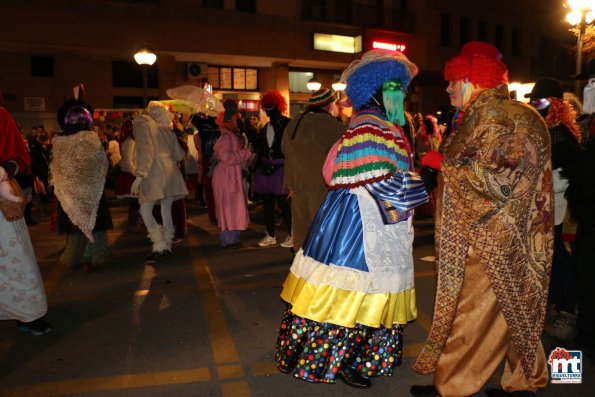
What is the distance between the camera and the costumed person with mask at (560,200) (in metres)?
4.02

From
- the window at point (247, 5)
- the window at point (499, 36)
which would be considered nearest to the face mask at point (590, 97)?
the window at point (247, 5)

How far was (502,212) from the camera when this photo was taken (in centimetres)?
278

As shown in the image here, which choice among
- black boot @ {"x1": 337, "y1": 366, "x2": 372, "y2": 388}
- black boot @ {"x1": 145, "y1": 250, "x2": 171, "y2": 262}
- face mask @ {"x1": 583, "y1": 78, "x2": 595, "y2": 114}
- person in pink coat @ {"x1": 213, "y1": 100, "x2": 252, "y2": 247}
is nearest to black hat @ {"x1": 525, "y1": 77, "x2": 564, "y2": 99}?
face mask @ {"x1": 583, "y1": 78, "x2": 595, "y2": 114}

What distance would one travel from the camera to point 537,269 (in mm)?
2854

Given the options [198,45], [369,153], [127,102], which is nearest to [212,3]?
[198,45]

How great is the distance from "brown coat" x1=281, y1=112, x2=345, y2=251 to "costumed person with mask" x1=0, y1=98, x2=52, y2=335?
2619 millimetres

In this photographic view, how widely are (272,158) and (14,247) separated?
3888mm

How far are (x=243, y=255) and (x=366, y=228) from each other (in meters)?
4.11

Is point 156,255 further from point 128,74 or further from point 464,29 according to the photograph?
point 464,29

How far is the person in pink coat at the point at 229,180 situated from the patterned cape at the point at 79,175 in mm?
1949

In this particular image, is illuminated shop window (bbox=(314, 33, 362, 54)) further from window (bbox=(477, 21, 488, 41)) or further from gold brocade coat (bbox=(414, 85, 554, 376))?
gold brocade coat (bbox=(414, 85, 554, 376))

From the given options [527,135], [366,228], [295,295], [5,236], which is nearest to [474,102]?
[527,135]

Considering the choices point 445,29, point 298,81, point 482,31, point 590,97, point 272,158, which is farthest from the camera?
point 482,31

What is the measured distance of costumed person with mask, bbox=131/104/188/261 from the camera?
6473mm
